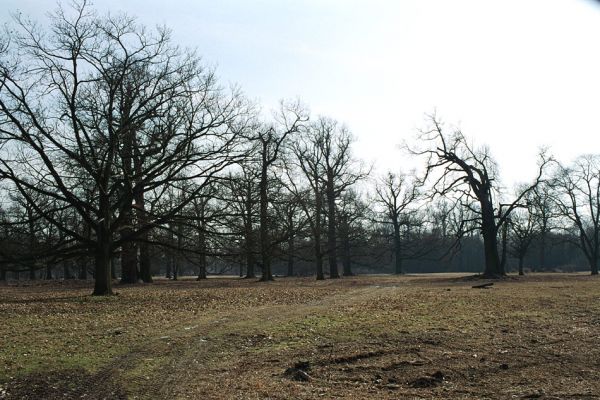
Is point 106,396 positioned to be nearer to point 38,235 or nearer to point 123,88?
point 123,88

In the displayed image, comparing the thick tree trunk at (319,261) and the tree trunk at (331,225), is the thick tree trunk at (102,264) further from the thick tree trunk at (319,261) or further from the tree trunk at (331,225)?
the tree trunk at (331,225)

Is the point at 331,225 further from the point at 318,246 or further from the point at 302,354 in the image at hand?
the point at 302,354

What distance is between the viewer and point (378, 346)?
1041cm

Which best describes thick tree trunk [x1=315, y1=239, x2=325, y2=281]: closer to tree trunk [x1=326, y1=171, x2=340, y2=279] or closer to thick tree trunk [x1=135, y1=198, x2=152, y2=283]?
tree trunk [x1=326, y1=171, x2=340, y2=279]

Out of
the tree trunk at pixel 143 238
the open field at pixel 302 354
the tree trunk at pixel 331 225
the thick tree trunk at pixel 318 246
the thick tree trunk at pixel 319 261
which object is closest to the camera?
the open field at pixel 302 354

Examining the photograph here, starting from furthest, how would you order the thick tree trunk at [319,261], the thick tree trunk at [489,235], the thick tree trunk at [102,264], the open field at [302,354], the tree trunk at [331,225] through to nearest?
1. the tree trunk at [331,225]
2. the thick tree trunk at [319,261]
3. the thick tree trunk at [489,235]
4. the thick tree trunk at [102,264]
5. the open field at [302,354]

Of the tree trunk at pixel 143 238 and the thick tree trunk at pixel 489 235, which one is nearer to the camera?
the tree trunk at pixel 143 238

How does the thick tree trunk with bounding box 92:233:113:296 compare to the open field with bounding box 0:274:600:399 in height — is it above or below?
above

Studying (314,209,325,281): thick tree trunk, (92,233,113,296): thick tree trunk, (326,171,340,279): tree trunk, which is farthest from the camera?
(326,171,340,279): tree trunk

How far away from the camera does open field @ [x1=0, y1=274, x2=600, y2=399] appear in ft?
24.6

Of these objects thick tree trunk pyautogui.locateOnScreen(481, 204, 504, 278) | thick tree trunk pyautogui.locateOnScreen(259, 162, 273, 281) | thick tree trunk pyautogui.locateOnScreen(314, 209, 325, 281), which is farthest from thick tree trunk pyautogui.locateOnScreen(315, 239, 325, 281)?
thick tree trunk pyautogui.locateOnScreen(259, 162, 273, 281)

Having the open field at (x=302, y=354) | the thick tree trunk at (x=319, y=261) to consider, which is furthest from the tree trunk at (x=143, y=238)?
the thick tree trunk at (x=319, y=261)

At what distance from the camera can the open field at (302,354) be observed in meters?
7.50

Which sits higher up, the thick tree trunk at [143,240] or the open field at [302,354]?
the thick tree trunk at [143,240]
